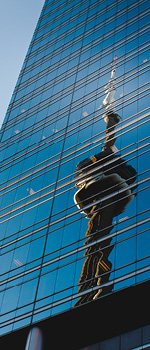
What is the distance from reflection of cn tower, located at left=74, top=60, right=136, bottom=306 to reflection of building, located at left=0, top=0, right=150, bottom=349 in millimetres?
593

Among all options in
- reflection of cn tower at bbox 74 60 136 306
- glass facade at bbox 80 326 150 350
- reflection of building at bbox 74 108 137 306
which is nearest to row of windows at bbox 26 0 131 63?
reflection of cn tower at bbox 74 60 136 306

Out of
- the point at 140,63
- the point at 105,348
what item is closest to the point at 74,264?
the point at 105,348

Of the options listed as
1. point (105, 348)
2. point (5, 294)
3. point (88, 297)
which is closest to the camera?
point (105, 348)

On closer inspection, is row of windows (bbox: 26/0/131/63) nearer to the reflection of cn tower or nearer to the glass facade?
the reflection of cn tower

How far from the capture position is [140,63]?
51000mm

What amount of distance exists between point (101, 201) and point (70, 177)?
7057 millimetres

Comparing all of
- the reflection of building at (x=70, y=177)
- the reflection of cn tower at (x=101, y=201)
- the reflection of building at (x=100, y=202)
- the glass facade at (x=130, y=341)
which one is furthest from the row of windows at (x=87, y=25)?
the glass facade at (x=130, y=341)

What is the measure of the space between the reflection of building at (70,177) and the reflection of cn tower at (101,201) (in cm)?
59

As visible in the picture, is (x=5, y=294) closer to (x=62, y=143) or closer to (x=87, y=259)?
(x=87, y=259)

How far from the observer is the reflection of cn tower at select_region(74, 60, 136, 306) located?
34.9m

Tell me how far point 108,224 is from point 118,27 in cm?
3170

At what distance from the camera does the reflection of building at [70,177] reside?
33.5m

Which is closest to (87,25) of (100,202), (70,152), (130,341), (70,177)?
(70,152)

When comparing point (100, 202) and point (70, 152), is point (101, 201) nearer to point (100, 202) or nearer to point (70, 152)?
point (100, 202)
